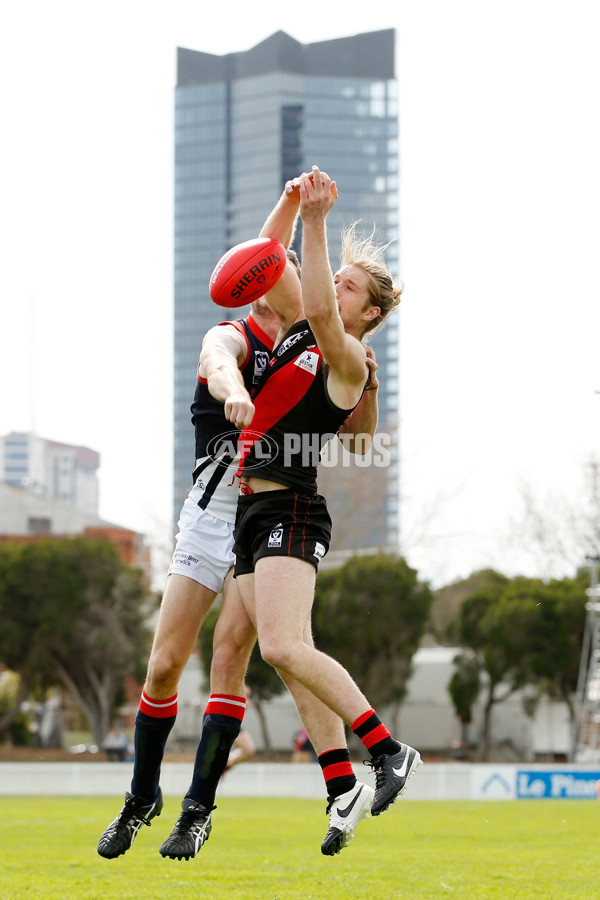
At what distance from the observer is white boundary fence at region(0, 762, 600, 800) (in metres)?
26.5

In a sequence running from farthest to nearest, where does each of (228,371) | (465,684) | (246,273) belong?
(465,684) < (246,273) < (228,371)

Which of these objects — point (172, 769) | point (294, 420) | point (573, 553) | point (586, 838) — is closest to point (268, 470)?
point (294, 420)

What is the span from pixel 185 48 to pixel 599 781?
172717 mm

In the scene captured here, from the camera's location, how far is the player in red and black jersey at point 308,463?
5922mm

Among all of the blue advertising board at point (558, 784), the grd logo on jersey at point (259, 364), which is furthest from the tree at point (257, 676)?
the grd logo on jersey at point (259, 364)

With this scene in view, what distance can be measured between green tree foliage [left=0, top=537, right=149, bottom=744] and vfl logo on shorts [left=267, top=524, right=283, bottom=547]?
3907 cm

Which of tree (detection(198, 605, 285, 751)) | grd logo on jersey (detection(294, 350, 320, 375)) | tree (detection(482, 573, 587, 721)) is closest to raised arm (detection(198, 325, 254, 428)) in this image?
grd logo on jersey (detection(294, 350, 320, 375))

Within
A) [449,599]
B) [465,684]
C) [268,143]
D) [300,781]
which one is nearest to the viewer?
[300,781]

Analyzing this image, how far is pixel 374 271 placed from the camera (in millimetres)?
6422

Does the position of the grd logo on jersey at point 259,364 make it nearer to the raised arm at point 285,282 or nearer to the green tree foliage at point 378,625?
the raised arm at point 285,282

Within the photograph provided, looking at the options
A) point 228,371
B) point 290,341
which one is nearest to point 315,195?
point 290,341

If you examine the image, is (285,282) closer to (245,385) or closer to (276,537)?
(245,385)

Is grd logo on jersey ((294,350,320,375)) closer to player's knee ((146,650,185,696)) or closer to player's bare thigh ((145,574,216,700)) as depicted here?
player's bare thigh ((145,574,216,700))

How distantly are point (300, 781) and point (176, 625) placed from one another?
72.2ft
